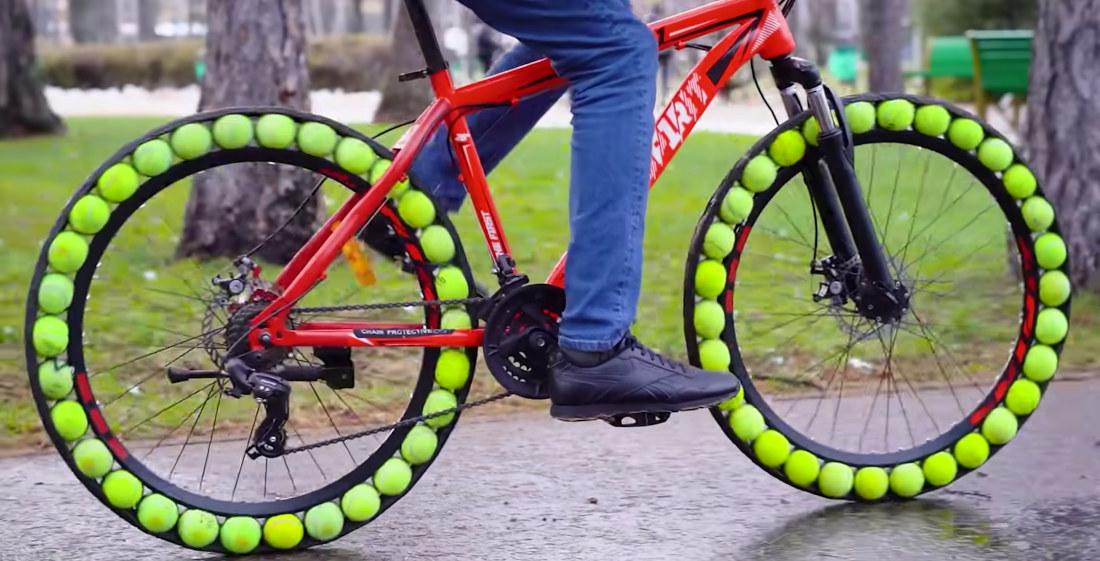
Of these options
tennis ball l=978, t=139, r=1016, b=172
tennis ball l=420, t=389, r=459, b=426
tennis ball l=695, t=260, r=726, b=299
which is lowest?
tennis ball l=420, t=389, r=459, b=426

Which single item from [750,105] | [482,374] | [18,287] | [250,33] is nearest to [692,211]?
[250,33]

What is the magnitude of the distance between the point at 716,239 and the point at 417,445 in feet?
2.87

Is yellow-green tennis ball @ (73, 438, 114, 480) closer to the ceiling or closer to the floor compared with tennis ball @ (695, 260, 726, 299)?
closer to the floor

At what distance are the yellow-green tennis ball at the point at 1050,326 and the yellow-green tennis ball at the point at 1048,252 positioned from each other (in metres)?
0.12

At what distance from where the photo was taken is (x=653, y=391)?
379 centimetres

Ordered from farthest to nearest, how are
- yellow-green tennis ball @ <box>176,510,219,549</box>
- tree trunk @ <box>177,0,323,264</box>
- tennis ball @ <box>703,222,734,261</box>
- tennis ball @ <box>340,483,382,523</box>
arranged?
tree trunk @ <box>177,0,323,264</box> → tennis ball @ <box>703,222,734,261</box> → tennis ball @ <box>340,483,382,523</box> → yellow-green tennis ball @ <box>176,510,219,549</box>

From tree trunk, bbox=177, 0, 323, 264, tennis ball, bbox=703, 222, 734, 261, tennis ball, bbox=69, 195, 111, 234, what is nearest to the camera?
tennis ball, bbox=69, 195, 111, 234

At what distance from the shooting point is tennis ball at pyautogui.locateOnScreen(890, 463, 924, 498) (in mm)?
4145

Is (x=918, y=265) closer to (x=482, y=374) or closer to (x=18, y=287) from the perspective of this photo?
(x=482, y=374)

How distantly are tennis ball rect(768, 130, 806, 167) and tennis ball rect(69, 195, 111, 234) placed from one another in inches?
62.7

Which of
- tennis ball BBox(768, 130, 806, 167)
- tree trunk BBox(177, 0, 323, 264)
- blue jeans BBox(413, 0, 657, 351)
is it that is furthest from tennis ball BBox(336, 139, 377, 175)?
tree trunk BBox(177, 0, 323, 264)

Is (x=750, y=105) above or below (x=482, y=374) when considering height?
above

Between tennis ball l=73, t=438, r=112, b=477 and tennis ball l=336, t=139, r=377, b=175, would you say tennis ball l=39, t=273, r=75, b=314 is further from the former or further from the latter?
tennis ball l=336, t=139, r=377, b=175

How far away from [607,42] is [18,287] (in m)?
4.98
